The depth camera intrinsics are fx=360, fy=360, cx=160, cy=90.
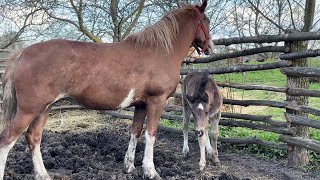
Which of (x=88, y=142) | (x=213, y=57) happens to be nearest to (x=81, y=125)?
(x=88, y=142)

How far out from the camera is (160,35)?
5031 millimetres

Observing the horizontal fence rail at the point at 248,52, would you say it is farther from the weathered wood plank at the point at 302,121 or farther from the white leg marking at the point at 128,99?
the white leg marking at the point at 128,99

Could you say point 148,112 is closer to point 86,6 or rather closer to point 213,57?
point 213,57

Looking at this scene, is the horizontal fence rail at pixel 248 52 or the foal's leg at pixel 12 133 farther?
the horizontal fence rail at pixel 248 52

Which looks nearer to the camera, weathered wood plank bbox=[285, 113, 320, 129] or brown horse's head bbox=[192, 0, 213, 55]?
weathered wood plank bbox=[285, 113, 320, 129]

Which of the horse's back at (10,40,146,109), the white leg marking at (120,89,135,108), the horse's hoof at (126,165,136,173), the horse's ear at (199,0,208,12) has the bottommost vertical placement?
the horse's hoof at (126,165,136,173)

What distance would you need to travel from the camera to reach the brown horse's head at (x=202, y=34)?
541 centimetres

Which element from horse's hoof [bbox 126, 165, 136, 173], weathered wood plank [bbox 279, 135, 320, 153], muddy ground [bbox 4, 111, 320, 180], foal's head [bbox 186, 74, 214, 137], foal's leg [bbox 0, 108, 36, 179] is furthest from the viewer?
foal's head [bbox 186, 74, 214, 137]

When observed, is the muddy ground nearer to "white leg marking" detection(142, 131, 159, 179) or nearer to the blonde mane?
"white leg marking" detection(142, 131, 159, 179)

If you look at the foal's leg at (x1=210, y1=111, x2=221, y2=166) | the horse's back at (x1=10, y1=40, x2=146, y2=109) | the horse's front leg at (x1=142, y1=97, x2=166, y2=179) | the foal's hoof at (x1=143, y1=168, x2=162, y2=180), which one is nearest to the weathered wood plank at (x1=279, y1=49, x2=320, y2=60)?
the foal's leg at (x1=210, y1=111, x2=221, y2=166)

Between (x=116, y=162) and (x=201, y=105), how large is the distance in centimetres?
157

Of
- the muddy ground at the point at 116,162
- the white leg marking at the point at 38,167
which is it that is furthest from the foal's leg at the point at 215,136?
the white leg marking at the point at 38,167

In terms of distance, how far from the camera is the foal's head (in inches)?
201

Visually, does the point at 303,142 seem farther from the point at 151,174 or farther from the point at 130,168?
the point at 130,168
